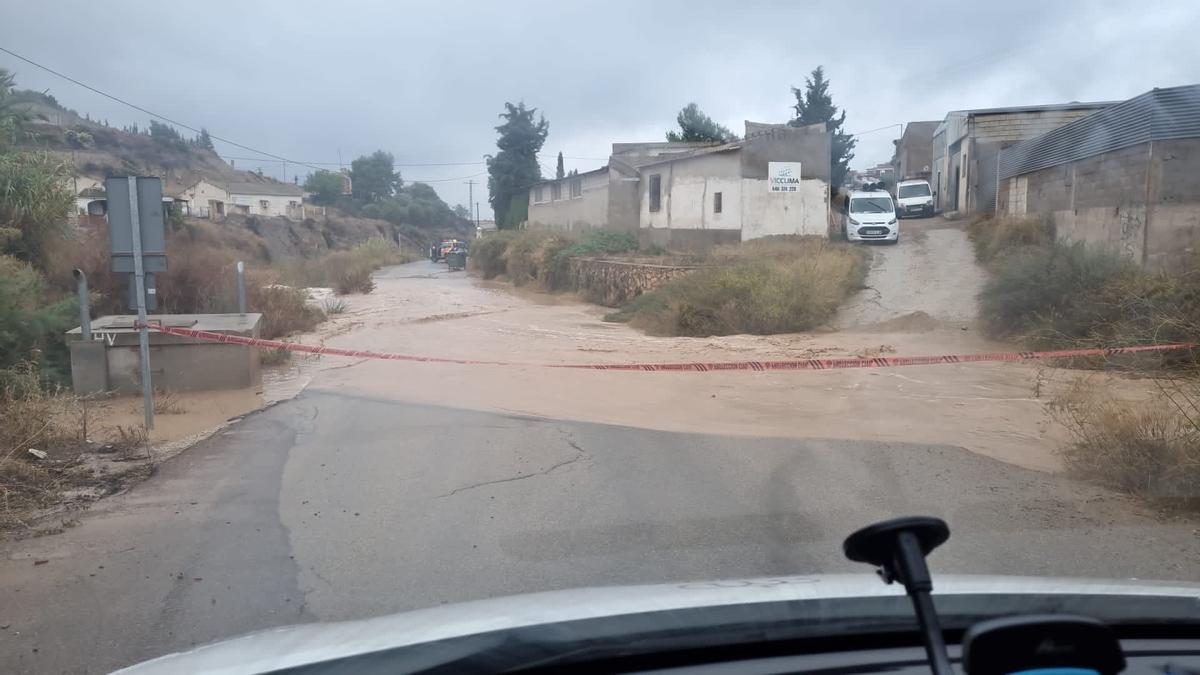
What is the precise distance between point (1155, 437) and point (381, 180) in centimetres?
11126

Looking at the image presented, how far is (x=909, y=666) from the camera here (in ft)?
7.02

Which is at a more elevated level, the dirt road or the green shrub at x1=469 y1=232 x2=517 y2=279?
the green shrub at x1=469 y1=232 x2=517 y2=279

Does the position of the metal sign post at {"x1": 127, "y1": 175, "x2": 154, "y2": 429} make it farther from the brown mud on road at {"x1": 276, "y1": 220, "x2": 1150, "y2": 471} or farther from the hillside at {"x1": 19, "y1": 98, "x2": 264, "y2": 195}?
the hillside at {"x1": 19, "y1": 98, "x2": 264, "y2": 195}

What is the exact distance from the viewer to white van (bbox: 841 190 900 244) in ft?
100

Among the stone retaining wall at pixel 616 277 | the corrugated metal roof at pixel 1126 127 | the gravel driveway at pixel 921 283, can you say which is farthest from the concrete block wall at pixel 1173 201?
the stone retaining wall at pixel 616 277

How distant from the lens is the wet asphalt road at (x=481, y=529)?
527 centimetres

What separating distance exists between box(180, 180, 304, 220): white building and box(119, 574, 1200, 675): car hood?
33192 mm

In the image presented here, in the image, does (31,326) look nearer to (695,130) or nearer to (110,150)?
(110,150)

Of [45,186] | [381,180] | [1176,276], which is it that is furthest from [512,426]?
[381,180]

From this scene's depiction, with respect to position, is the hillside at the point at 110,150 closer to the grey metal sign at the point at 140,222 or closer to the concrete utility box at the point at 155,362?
the concrete utility box at the point at 155,362

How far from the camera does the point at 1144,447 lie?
747cm

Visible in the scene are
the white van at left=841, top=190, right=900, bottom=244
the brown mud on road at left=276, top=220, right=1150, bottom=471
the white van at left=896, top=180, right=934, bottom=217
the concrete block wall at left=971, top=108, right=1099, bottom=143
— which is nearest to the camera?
the brown mud on road at left=276, top=220, right=1150, bottom=471

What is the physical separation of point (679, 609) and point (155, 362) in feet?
38.5

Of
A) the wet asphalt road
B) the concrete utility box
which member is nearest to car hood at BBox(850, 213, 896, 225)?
the concrete utility box
